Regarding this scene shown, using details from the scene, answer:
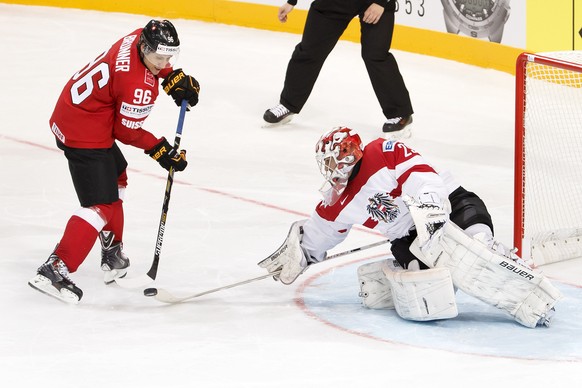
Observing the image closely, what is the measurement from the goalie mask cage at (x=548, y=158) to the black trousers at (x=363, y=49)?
118 cm

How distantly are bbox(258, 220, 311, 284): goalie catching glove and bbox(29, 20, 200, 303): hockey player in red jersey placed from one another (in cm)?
50

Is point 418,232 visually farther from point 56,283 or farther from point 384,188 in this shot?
point 56,283

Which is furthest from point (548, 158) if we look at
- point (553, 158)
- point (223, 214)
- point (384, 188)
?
point (384, 188)

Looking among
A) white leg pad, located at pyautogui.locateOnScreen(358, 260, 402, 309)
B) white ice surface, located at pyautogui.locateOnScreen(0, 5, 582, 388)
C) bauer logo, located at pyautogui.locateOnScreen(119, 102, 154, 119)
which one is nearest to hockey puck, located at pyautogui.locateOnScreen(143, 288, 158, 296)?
white ice surface, located at pyautogui.locateOnScreen(0, 5, 582, 388)

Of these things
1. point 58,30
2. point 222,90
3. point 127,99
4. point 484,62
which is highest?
point 127,99

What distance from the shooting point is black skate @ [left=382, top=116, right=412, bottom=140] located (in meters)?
6.81

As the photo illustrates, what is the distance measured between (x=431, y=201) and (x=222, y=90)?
4245 millimetres

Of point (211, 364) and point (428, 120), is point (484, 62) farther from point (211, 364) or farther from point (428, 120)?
point (211, 364)

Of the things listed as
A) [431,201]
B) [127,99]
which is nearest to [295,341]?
[431,201]

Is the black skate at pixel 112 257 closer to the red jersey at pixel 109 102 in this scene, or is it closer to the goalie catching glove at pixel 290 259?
the red jersey at pixel 109 102

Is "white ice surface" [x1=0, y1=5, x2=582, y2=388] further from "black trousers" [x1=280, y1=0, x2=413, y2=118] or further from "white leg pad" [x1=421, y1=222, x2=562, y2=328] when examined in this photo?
"black trousers" [x1=280, y1=0, x2=413, y2=118]

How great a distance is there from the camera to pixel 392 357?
365 centimetres

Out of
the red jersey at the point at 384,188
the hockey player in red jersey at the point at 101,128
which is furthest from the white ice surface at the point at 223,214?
the red jersey at the point at 384,188

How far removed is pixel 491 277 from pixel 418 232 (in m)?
0.32
